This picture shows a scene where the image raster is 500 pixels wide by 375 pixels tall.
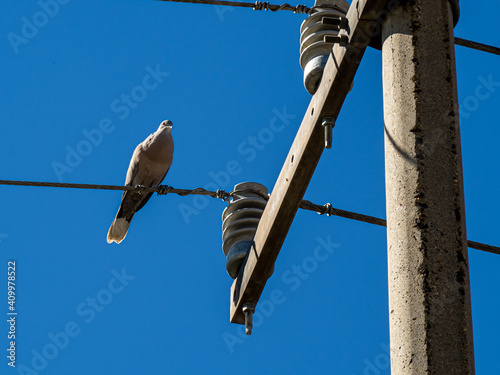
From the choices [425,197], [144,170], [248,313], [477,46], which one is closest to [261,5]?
[477,46]

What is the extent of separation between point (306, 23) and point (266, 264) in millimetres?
944

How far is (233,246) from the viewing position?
3438mm

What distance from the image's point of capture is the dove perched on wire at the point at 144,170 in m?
7.74

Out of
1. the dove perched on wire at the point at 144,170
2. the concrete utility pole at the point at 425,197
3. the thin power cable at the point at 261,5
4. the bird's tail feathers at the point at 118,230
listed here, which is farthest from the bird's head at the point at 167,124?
the concrete utility pole at the point at 425,197

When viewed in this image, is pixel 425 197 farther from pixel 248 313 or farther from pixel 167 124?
pixel 167 124

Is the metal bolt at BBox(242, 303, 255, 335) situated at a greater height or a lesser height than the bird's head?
lesser

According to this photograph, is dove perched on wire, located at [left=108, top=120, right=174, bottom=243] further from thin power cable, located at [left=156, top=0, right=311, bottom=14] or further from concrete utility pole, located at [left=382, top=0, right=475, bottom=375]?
concrete utility pole, located at [left=382, top=0, right=475, bottom=375]

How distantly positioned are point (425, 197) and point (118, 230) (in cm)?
631

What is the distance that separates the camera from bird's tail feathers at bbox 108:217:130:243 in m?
7.94

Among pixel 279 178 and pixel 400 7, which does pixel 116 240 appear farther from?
pixel 400 7

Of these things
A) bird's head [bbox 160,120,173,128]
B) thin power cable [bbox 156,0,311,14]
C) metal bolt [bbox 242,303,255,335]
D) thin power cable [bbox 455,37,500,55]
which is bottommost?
metal bolt [bbox 242,303,255,335]

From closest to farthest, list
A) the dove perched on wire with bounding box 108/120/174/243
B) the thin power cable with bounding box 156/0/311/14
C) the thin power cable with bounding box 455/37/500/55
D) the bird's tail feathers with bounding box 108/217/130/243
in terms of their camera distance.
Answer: the thin power cable with bounding box 455/37/500/55 → the thin power cable with bounding box 156/0/311/14 → the dove perched on wire with bounding box 108/120/174/243 → the bird's tail feathers with bounding box 108/217/130/243

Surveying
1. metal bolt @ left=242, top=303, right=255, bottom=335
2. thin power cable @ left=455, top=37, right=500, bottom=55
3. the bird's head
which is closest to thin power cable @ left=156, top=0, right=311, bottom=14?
thin power cable @ left=455, top=37, right=500, bottom=55

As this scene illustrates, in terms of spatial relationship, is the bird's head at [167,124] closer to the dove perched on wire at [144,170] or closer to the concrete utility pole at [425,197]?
the dove perched on wire at [144,170]
